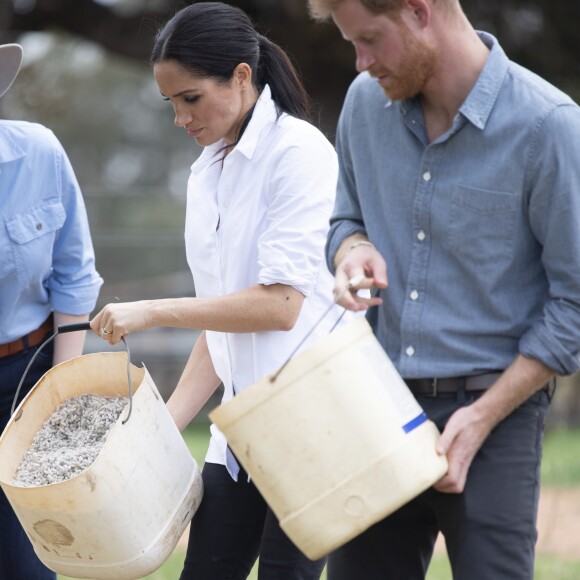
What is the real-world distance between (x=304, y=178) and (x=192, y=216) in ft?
1.12

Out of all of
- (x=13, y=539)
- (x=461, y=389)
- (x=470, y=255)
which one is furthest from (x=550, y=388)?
(x=13, y=539)

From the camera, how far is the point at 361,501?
2049 mm

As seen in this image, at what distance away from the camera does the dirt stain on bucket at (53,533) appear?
8.13 ft

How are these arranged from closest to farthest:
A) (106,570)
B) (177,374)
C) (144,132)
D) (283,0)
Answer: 1. (106,570)
2. (283,0)
3. (177,374)
4. (144,132)

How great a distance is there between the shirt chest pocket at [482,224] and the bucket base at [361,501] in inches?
15.6

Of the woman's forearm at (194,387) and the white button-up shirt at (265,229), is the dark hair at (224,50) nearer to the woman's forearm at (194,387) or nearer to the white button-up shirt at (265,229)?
the white button-up shirt at (265,229)

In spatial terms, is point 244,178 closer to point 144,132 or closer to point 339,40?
point 339,40

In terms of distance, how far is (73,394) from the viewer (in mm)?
2846

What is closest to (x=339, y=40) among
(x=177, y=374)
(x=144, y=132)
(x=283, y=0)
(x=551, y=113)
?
(x=283, y=0)

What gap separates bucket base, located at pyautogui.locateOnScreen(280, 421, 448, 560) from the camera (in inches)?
80.5

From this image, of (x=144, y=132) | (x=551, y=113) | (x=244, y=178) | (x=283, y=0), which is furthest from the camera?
(x=144, y=132)

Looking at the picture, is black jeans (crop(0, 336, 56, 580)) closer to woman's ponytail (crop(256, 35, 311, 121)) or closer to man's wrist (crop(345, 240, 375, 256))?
woman's ponytail (crop(256, 35, 311, 121))

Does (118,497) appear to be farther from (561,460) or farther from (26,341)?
(561,460)

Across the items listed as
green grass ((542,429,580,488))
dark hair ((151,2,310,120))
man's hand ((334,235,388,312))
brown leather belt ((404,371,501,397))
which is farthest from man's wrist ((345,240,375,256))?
green grass ((542,429,580,488))
